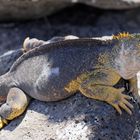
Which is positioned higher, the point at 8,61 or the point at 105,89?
the point at 105,89

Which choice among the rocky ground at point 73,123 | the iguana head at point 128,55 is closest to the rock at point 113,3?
the rocky ground at point 73,123

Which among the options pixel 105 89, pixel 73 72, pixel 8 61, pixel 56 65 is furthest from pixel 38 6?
pixel 105 89

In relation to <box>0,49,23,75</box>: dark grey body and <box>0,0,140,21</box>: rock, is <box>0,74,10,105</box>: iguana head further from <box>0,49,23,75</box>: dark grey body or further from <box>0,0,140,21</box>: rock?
<box>0,0,140,21</box>: rock

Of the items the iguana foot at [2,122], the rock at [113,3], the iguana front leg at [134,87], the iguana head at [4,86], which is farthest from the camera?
the rock at [113,3]

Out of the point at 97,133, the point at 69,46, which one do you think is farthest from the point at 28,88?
the point at 97,133

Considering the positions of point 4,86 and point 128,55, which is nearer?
point 128,55

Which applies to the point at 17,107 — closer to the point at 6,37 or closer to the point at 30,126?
the point at 30,126

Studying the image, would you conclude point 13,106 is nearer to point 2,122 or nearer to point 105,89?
point 2,122

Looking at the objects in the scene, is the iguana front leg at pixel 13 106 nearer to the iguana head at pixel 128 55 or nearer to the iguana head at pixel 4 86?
the iguana head at pixel 4 86
